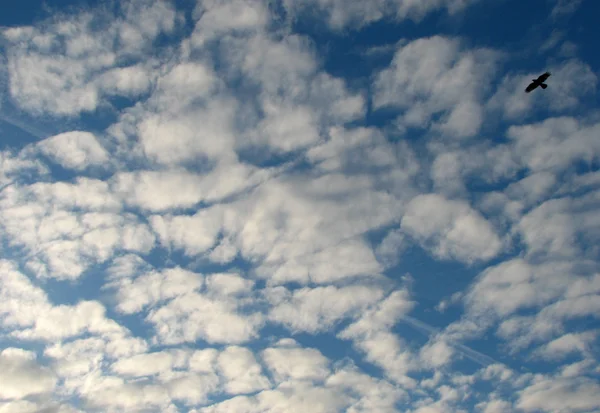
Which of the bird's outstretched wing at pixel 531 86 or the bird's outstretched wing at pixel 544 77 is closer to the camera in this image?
the bird's outstretched wing at pixel 544 77

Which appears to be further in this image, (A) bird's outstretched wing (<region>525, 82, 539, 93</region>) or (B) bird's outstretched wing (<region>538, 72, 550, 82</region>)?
(A) bird's outstretched wing (<region>525, 82, 539, 93</region>)

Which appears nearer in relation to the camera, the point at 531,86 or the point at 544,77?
the point at 544,77

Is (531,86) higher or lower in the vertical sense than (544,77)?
lower

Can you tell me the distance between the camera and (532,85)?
53.6 m
